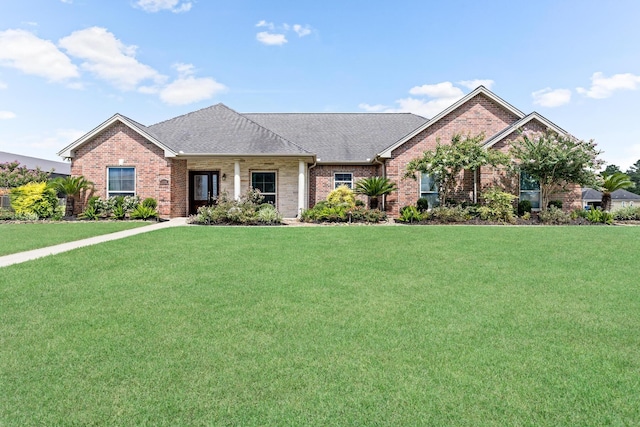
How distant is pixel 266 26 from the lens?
14.1 m

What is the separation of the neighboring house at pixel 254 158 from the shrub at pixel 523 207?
2.72 feet

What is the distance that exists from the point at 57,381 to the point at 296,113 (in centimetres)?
2338

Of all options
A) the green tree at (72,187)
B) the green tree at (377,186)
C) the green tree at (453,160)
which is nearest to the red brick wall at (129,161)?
the green tree at (72,187)

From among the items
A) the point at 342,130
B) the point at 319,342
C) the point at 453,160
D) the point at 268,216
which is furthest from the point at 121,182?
the point at 319,342

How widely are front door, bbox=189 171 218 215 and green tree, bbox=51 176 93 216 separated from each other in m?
4.56

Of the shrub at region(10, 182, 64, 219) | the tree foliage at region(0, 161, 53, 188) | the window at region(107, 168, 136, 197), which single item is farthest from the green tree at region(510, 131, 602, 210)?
the tree foliage at region(0, 161, 53, 188)

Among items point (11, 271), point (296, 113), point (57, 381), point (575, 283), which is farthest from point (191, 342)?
point (296, 113)

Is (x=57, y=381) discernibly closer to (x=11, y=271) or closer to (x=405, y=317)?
(x=405, y=317)

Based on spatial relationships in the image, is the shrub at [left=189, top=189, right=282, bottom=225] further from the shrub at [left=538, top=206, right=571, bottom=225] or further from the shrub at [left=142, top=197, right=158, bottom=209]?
the shrub at [left=538, top=206, right=571, bottom=225]

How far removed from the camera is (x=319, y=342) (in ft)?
11.8

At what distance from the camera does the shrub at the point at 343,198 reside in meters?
16.2

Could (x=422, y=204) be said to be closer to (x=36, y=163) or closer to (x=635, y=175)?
(x=36, y=163)

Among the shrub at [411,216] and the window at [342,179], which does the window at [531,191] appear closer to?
the shrub at [411,216]

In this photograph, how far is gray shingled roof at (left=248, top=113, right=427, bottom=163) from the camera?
20375 millimetres
